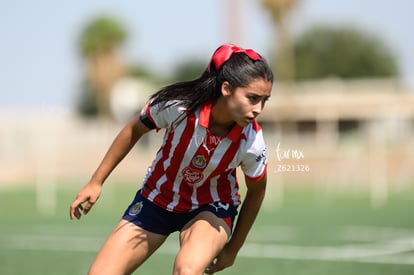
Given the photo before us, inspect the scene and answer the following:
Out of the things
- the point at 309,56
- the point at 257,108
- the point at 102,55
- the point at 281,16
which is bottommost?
the point at 309,56

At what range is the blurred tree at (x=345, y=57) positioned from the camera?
73.7 metres

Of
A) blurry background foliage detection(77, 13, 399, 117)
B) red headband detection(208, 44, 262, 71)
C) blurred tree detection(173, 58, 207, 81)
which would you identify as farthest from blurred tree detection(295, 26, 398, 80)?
red headband detection(208, 44, 262, 71)

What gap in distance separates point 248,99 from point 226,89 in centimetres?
18

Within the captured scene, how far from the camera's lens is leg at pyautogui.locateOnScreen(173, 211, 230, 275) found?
5.13 m

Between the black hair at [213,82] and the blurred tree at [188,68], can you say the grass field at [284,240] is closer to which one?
the black hair at [213,82]

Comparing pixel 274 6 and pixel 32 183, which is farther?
pixel 274 6

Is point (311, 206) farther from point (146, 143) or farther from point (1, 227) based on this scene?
point (146, 143)

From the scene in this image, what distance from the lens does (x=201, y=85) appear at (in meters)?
5.48

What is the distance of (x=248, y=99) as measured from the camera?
17.1ft

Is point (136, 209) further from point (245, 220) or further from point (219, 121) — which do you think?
point (219, 121)

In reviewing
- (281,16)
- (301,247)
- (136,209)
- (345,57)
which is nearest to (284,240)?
(301,247)

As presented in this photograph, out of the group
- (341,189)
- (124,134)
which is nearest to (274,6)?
(341,189)

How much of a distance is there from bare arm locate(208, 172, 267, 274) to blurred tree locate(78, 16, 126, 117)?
5568cm

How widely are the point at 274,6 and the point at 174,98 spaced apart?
3497cm
